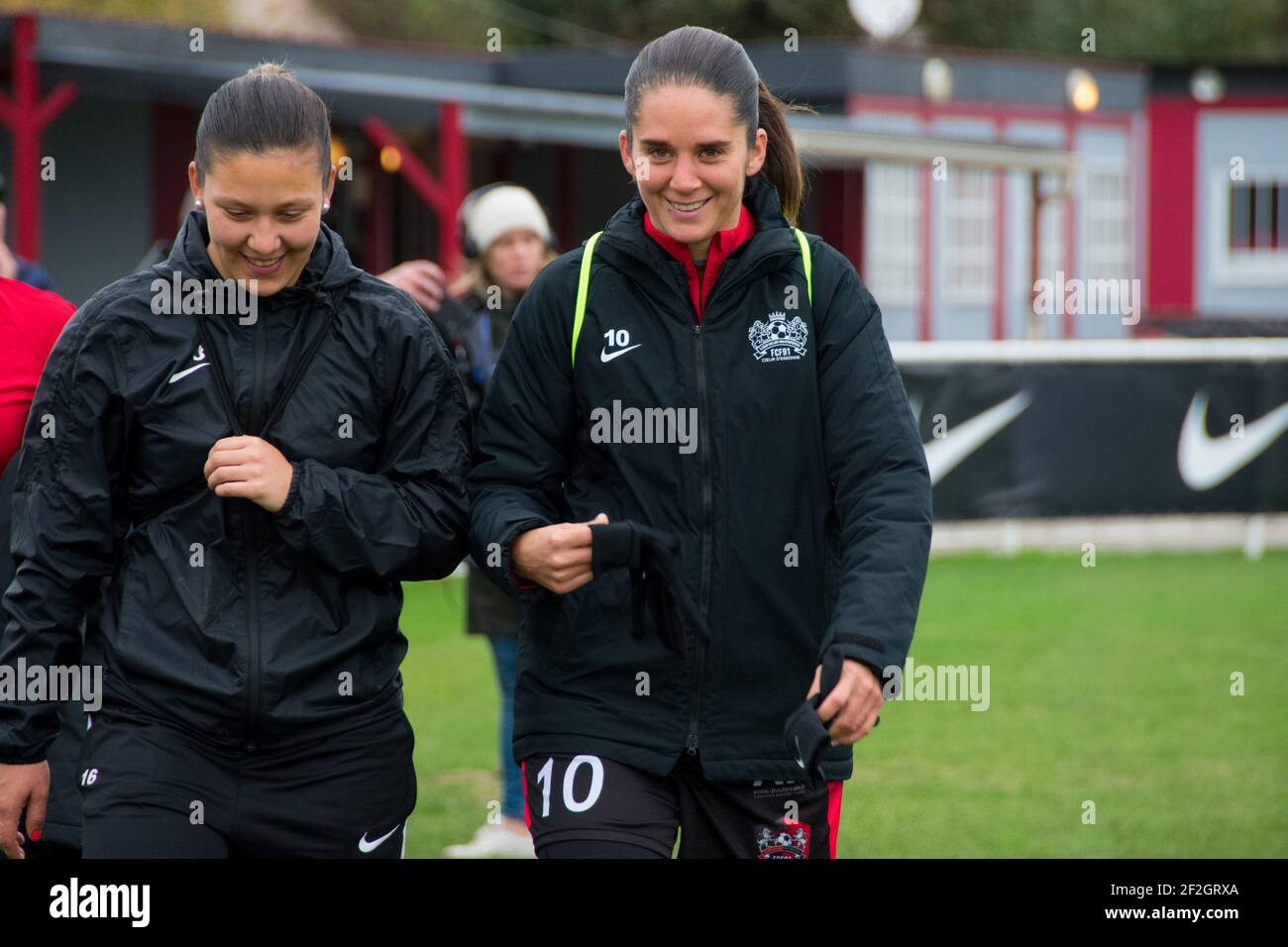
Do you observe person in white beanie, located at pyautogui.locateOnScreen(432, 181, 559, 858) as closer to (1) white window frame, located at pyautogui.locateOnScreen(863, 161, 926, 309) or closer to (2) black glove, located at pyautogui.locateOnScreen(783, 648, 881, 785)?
(2) black glove, located at pyautogui.locateOnScreen(783, 648, 881, 785)

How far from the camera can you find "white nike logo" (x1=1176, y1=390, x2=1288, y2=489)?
13867 mm

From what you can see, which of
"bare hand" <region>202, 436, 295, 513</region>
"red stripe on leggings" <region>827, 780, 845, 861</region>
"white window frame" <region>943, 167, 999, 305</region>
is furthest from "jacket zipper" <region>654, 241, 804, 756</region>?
"white window frame" <region>943, 167, 999, 305</region>

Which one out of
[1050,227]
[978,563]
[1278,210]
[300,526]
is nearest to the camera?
[300,526]

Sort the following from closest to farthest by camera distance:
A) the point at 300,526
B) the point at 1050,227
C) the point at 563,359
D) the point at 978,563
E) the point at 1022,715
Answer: the point at 300,526 < the point at 563,359 < the point at 1022,715 < the point at 978,563 < the point at 1050,227

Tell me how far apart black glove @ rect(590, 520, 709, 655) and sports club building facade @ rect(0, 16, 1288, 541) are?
8.90 meters

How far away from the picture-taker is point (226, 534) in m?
3.31

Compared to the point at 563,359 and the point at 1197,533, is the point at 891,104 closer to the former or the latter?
the point at 1197,533

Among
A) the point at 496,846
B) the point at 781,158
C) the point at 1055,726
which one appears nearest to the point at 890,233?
the point at 1055,726

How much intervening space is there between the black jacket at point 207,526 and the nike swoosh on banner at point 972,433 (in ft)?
33.7

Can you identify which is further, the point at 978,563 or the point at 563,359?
the point at 978,563

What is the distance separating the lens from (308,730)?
3.34 meters

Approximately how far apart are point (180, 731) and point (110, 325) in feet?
2.54

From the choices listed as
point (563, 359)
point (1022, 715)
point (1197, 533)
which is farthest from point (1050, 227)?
point (563, 359)

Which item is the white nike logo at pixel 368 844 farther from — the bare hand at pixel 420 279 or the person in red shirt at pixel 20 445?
the bare hand at pixel 420 279
